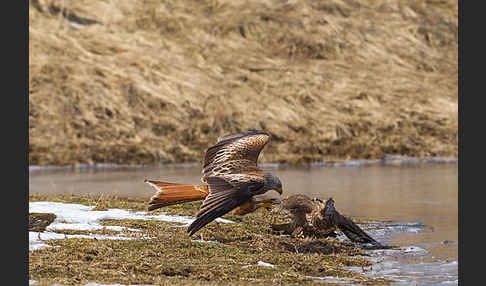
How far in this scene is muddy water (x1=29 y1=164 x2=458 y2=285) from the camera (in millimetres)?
11805

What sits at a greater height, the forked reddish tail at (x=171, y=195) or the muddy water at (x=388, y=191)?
the forked reddish tail at (x=171, y=195)

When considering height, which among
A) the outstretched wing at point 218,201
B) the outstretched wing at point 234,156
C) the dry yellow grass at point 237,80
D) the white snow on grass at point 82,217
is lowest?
the white snow on grass at point 82,217

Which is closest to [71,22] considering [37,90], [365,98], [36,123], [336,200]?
[37,90]

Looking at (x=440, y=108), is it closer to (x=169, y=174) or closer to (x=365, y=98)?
(x=365, y=98)

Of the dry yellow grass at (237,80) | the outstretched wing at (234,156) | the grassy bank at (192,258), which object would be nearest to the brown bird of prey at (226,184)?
the outstretched wing at (234,156)

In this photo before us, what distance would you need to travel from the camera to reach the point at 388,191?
23.9 m

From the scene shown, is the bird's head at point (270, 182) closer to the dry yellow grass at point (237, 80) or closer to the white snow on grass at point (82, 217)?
the white snow on grass at point (82, 217)

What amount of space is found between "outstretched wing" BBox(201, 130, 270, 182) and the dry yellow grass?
23.3 metres

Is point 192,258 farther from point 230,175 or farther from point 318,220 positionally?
point 318,220

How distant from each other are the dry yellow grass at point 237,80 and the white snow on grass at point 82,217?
20477mm

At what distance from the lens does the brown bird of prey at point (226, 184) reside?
32.3 feet

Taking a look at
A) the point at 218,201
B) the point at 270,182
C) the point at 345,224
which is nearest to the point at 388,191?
the point at 345,224

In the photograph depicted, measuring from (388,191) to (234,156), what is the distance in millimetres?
12632

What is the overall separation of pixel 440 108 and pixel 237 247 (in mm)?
37869
